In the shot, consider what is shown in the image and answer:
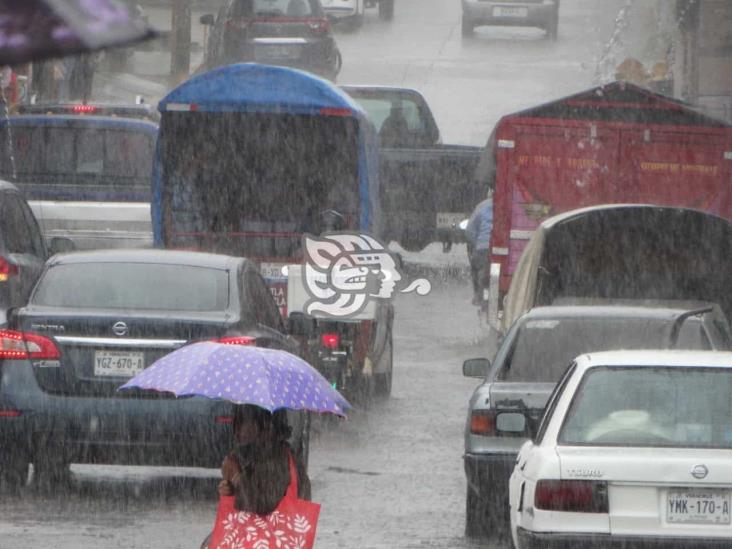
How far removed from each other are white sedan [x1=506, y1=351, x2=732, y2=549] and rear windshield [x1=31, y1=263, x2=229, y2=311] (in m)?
3.27

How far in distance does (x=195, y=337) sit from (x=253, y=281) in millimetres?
1352

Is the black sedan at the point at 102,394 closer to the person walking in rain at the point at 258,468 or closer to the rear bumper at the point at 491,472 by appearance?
the rear bumper at the point at 491,472

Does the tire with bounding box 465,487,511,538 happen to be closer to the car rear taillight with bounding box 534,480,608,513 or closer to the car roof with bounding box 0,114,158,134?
the car rear taillight with bounding box 534,480,608,513

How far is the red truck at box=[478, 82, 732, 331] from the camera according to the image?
54.1 ft

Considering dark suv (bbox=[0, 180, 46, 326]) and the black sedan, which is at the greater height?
the black sedan

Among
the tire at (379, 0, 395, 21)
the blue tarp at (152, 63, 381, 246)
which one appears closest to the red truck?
the blue tarp at (152, 63, 381, 246)

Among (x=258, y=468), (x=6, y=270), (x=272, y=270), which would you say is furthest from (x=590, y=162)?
(x=258, y=468)

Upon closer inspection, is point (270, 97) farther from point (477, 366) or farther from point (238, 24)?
point (238, 24)

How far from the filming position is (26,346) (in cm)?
969

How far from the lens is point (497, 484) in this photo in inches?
350

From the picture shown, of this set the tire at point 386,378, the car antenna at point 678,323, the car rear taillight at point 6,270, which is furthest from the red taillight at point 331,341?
the car antenna at point 678,323

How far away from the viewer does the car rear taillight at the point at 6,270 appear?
14.6 m

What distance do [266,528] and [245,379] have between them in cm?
Result: 53

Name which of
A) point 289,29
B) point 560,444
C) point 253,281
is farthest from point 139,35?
point 289,29
